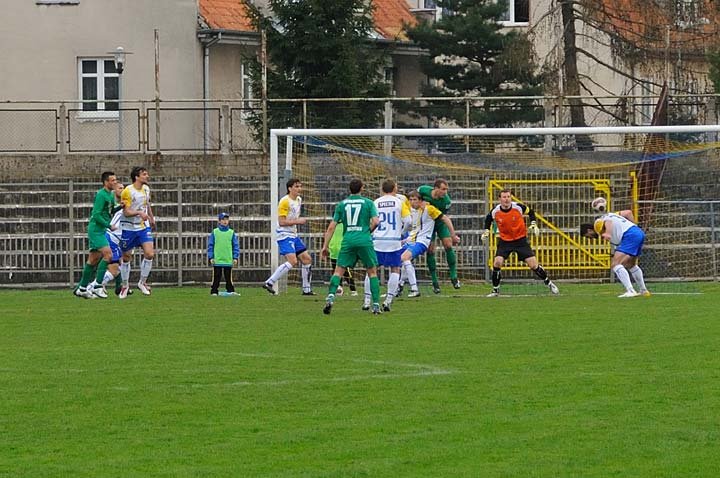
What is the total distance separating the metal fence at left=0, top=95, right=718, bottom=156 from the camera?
3438 centimetres

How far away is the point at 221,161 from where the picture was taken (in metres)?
34.6

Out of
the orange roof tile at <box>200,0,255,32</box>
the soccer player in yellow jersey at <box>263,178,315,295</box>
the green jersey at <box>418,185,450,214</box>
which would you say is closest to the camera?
the soccer player in yellow jersey at <box>263,178,315,295</box>

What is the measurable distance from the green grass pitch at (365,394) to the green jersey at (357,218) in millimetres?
966

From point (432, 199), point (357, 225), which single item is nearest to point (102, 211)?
point (357, 225)

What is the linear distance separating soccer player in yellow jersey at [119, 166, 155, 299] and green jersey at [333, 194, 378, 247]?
197 inches

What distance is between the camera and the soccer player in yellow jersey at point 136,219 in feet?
75.5

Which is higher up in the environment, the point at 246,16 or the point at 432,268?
the point at 246,16

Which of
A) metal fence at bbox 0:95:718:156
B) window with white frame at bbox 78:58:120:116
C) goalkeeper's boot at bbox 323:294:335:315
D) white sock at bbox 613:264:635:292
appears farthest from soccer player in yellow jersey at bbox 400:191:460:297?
window with white frame at bbox 78:58:120:116

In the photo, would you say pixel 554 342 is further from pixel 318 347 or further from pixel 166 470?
pixel 166 470

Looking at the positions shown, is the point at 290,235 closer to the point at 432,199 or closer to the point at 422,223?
the point at 422,223

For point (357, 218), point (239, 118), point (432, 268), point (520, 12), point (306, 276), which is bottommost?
point (306, 276)

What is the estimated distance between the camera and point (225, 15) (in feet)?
144

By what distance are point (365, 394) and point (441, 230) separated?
42.9 feet

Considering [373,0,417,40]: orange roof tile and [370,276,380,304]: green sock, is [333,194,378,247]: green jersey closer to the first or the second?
[370,276,380,304]: green sock
